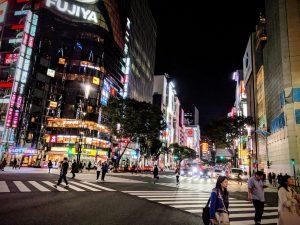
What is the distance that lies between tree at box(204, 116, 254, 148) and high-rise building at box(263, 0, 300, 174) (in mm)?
5053

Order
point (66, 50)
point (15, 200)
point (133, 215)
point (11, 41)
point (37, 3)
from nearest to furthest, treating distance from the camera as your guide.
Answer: point (133, 215) < point (15, 200) < point (11, 41) < point (37, 3) < point (66, 50)

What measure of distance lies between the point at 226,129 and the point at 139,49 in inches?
2214

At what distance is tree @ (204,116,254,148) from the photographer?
43844 millimetres

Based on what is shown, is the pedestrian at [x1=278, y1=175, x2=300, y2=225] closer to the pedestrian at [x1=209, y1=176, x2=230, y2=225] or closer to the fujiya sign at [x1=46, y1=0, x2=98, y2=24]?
the pedestrian at [x1=209, y1=176, x2=230, y2=225]

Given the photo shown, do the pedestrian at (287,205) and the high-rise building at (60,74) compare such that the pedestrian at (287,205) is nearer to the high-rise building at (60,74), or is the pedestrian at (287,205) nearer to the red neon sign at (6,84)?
the high-rise building at (60,74)

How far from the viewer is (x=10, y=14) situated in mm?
53438

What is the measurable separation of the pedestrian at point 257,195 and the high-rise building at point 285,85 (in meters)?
27.0

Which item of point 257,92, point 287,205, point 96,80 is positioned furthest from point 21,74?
point 287,205

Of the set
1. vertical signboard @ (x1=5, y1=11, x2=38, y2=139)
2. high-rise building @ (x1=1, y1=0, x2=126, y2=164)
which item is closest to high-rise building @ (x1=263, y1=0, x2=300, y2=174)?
high-rise building @ (x1=1, y1=0, x2=126, y2=164)

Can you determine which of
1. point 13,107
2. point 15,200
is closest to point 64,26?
point 13,107

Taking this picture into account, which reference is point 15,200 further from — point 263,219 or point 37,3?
point 37,3

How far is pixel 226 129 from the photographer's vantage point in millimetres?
43844

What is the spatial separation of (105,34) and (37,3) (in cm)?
1672

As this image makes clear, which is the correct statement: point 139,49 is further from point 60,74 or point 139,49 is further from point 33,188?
point 33,188
